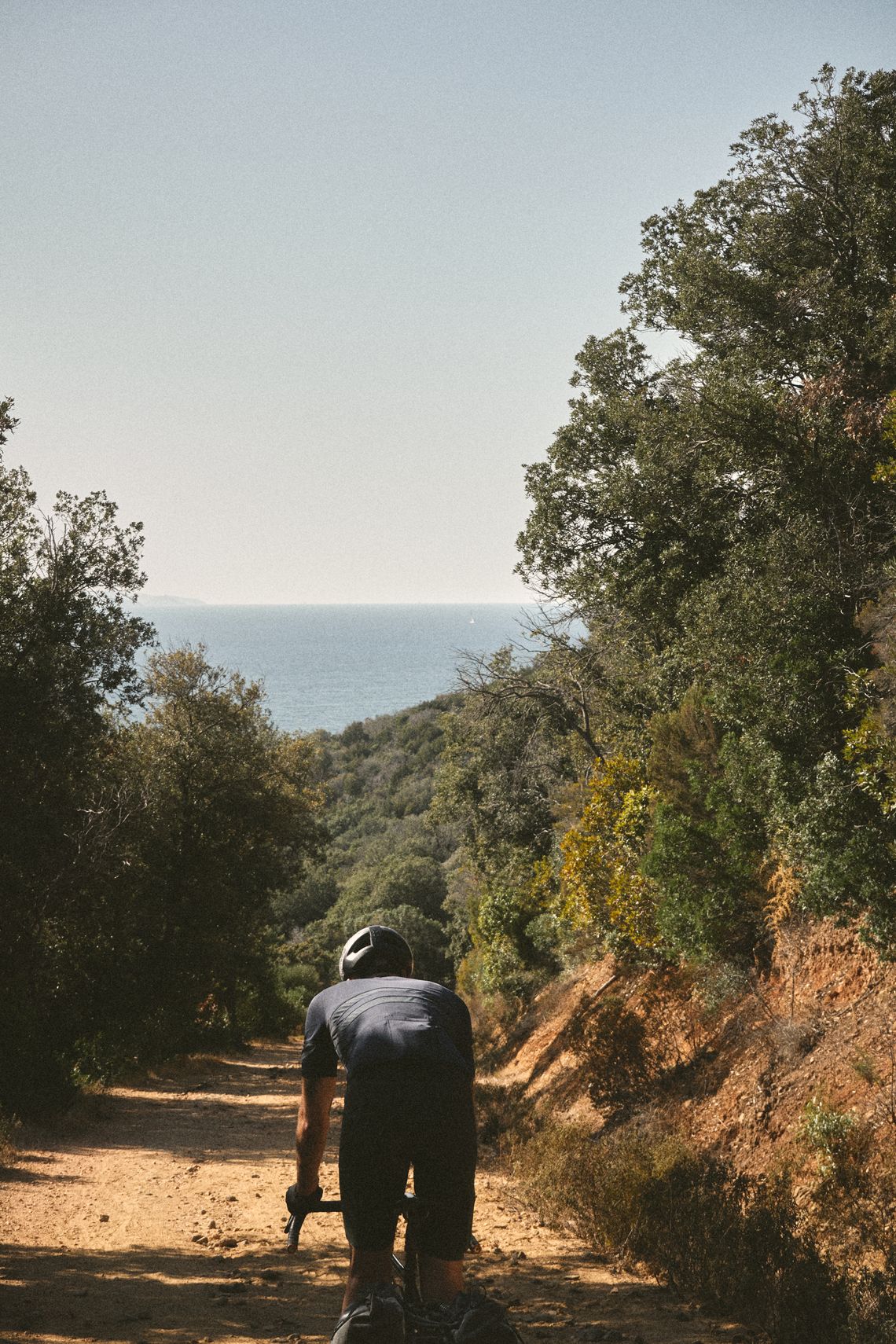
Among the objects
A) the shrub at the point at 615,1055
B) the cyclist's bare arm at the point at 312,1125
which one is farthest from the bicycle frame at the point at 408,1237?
the shrub at the point at 615,1055

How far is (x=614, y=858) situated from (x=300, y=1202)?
12.7 m

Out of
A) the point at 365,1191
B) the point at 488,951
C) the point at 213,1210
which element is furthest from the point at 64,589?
the point at 488,951

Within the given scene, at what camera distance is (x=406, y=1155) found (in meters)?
2.87

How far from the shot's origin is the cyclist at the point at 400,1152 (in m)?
2.73

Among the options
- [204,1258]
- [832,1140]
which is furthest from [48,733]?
[832,1140]

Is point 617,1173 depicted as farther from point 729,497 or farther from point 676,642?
point 729,497

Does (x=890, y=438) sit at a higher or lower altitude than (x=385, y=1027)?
higher

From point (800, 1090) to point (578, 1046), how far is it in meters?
5.37

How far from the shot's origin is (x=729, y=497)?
1698cm

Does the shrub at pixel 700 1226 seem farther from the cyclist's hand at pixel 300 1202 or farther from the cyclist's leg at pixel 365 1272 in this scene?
the cyclist's leg at pixel 365 1272

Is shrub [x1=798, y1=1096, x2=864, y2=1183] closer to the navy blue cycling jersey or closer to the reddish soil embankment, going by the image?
the reddish soil embankment

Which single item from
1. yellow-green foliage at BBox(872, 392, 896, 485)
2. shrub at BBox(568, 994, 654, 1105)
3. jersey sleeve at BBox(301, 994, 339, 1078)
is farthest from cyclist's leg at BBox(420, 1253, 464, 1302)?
shrub at BBox(568, 994, 654, 1105)

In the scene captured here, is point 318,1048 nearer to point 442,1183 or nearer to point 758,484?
point 442,1183

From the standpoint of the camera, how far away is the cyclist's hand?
10.9 feet
